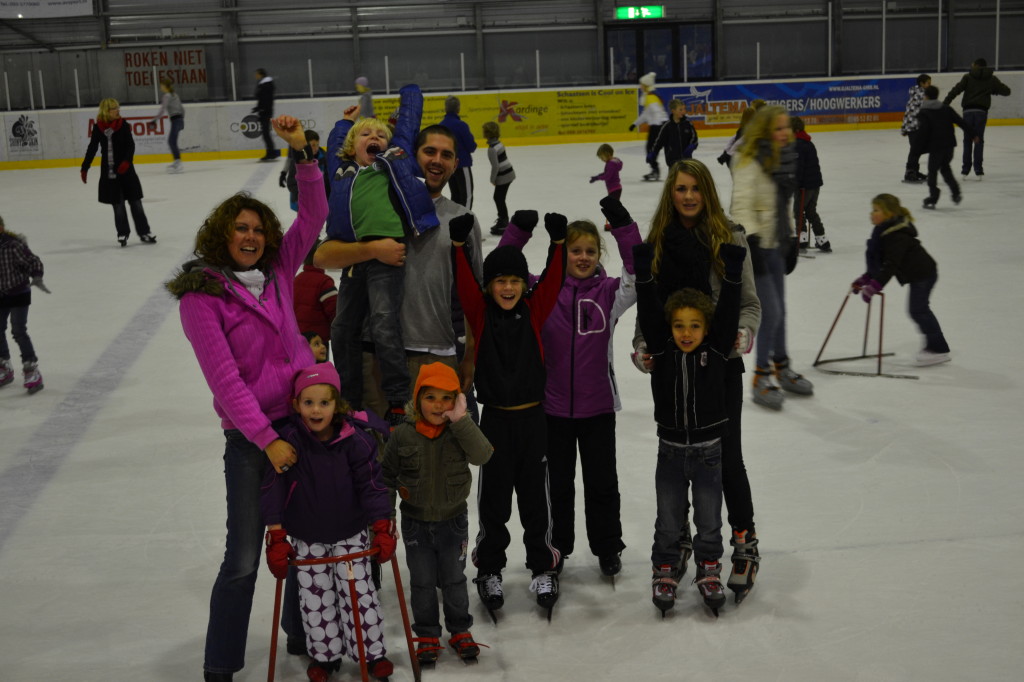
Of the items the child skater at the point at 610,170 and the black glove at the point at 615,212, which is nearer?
the black glove at the point at 615,212

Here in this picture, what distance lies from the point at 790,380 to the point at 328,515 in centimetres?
394

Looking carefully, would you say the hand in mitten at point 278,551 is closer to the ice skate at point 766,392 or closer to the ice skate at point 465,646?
the ice skate at point 465,646

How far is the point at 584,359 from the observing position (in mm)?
4312

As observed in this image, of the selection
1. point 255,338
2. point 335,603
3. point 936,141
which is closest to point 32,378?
point 335,603

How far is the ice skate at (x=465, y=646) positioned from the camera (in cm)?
391

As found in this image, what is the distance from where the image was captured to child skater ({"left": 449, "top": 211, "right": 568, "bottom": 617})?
4141 millimetres

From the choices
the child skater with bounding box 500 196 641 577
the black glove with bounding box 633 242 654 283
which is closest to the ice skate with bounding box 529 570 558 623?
the child skater with bounding box 500 196 641 577

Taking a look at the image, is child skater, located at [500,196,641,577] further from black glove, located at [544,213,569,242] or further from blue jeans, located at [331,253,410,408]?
blue jeans, located at [331,253,410,408]

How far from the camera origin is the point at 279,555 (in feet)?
11.8

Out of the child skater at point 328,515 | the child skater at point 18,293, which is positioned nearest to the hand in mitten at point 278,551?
the child skater at point 328,515

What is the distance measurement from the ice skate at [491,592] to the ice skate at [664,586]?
1.85 ft

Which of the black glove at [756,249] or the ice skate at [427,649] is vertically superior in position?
the black glove at [756,249]

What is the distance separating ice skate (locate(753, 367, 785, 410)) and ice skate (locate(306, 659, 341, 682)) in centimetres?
355

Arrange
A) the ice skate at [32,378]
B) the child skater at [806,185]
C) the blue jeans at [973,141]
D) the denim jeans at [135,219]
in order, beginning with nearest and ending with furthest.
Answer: the ice skate at [32,378], the child skater at [806,185], the denim jeans at [135,219], the blue jeans at [973,141]
